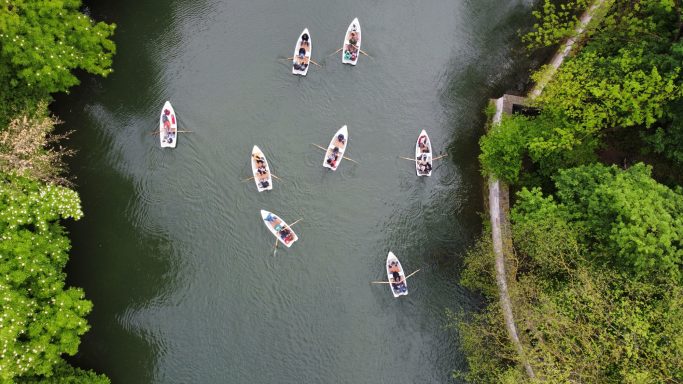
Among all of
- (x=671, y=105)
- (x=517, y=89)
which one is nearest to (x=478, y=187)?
(x=517, y=89)

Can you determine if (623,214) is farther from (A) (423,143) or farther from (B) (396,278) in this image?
(B) (396,278)

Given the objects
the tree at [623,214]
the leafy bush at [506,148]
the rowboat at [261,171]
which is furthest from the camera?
the rowboat at [261,171]

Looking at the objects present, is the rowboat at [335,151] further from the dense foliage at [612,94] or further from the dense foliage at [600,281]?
the dense foliage at [600,281]

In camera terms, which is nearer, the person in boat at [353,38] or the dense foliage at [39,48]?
the dense foliage at [39,48]

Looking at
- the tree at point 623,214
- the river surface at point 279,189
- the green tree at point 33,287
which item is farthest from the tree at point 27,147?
the tree at point 623,214

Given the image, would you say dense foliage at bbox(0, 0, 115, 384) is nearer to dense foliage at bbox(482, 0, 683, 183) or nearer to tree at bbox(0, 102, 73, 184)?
tree at bbox(0, 102, 73, 184)

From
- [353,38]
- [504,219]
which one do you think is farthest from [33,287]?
[504,219]

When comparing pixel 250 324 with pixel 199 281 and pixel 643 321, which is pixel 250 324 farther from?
pixel 643 321
